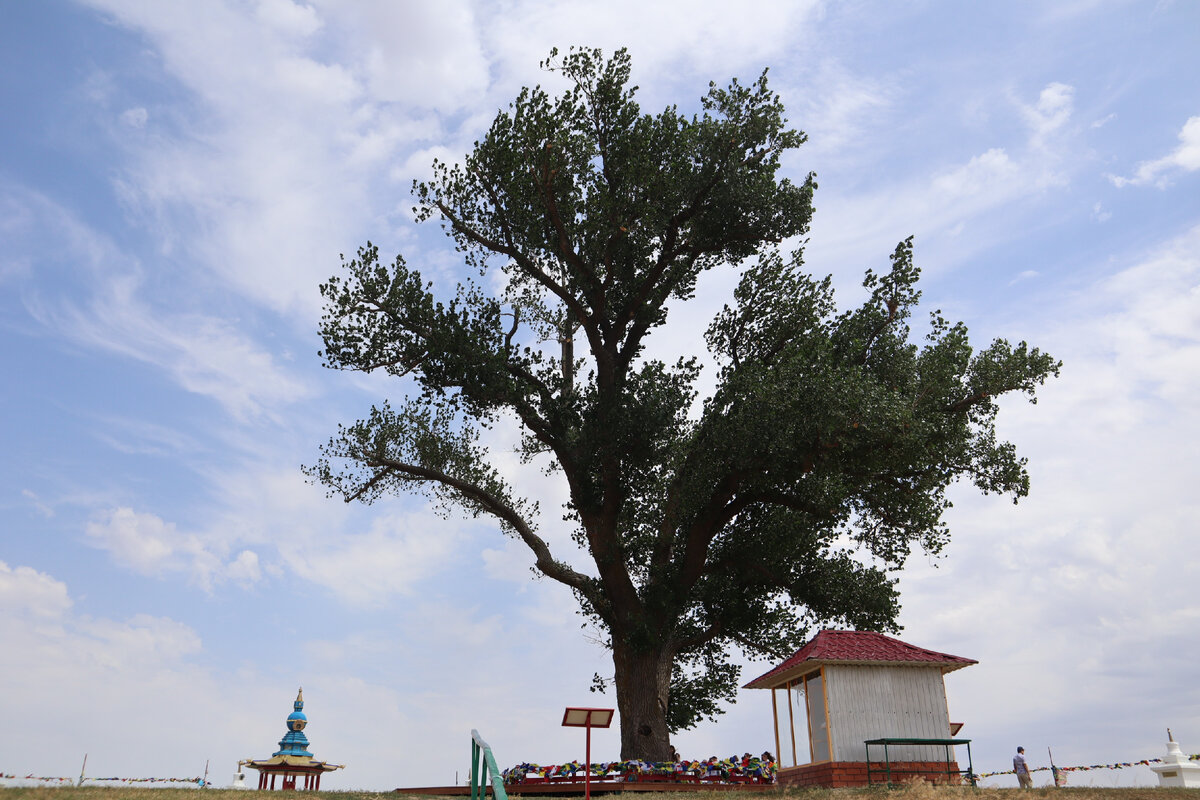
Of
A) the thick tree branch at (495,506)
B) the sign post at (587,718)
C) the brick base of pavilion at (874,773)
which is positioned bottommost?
the brick base of pavilion at (874,773)

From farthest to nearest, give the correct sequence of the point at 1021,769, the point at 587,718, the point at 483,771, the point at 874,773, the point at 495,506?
the point at 495,506, the point at 1021,769, the point at 874,773, the point at 587,718, the point at 483,771

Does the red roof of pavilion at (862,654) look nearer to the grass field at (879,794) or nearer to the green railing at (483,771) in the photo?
the grass field at (879,794)

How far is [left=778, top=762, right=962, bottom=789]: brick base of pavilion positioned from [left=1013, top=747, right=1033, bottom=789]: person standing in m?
3.24

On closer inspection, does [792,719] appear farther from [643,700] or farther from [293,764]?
[293,764]

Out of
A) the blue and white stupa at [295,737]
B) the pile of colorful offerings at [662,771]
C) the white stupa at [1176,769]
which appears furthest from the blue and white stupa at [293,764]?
the white stupa at [1176,769]

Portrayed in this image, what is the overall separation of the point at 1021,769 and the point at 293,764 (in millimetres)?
20434

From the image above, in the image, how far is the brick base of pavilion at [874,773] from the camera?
19.0 meters

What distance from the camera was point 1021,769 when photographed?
72.7ft

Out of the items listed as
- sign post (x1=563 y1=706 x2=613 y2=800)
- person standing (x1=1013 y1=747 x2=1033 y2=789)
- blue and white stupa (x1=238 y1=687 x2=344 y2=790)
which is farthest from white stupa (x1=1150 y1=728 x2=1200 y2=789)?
blue and white stupa (x1=238 y1=687 x2=344 y2=790)

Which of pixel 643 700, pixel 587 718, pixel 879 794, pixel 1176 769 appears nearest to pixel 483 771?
pixel 587 718

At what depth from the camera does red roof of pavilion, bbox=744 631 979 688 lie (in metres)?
19.9

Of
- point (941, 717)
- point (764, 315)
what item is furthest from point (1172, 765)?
point (764, 315)

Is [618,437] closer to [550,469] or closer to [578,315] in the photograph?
[578,315]

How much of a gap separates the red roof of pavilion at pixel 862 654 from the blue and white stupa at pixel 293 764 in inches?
593
